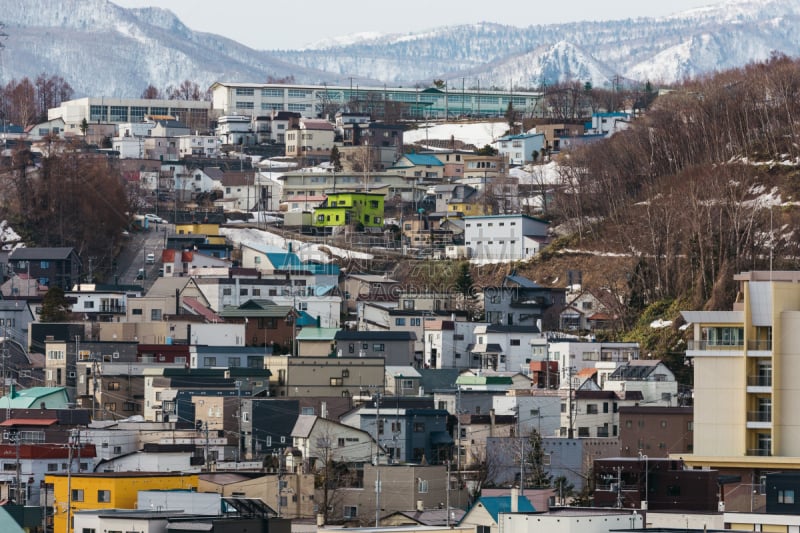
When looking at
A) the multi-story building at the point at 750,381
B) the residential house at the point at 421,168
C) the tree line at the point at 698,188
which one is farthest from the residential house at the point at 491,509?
the residential house at the point at 421,168

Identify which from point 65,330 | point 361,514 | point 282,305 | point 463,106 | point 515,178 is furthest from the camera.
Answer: point 463,106

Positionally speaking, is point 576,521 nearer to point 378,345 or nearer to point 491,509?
point 491,509

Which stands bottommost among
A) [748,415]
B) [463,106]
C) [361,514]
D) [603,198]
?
[361,514]

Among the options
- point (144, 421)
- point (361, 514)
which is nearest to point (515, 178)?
point (144, 421)

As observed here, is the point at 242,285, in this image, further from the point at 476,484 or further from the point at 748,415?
the point at 748,415

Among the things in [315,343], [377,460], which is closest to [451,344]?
[315,343]

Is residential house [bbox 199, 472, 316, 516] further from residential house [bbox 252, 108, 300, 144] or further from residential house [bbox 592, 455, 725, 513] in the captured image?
residential house [bbox 252, 108, 300, 144]

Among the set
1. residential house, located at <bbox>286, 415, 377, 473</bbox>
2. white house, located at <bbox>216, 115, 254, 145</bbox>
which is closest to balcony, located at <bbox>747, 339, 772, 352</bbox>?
residential house, located at <bbox>286, 415, 377, 473</bbox>
